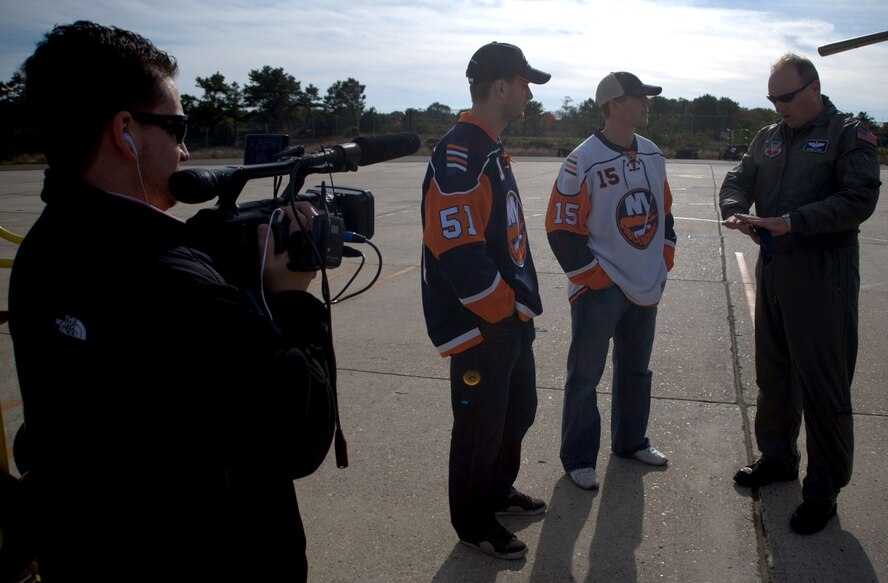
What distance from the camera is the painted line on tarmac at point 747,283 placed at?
6.58 m

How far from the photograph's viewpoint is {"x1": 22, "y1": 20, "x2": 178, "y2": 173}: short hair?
129 cm

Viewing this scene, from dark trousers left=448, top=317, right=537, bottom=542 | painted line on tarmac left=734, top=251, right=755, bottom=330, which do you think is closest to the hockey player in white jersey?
dark trousers left=448, top=317, right=537, bottom=542

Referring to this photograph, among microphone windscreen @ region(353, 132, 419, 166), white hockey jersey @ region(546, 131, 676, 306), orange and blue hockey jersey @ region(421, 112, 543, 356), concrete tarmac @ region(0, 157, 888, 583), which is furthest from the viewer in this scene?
white hockey jersey @ region(546, 131, 676, 306)

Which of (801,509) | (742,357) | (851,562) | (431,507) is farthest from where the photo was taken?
(742,357)

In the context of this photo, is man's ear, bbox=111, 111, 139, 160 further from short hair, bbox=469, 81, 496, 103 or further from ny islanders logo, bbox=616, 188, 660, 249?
ny islanders logo, bbox=616, 188, 660, 249

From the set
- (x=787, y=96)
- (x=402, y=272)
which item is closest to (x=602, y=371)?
(x=787, y=96)

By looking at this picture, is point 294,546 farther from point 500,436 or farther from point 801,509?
point 801,509

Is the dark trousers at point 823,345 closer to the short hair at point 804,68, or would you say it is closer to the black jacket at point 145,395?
the short hair at point 804,68

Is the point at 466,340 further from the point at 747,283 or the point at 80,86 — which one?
the point at 747,283

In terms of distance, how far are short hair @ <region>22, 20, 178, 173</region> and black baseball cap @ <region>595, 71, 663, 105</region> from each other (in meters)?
2.60

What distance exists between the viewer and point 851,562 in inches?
114

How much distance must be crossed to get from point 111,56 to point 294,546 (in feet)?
3.43

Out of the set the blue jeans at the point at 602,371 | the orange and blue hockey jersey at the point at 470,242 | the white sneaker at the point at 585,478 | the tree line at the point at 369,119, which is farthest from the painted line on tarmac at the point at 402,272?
the tree line at the point at 369,119

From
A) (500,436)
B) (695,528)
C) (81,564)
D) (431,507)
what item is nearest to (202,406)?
(81,564)
